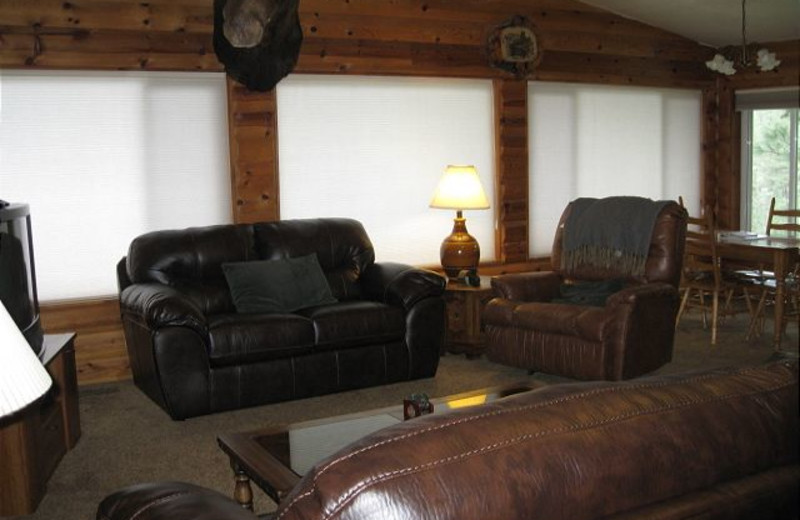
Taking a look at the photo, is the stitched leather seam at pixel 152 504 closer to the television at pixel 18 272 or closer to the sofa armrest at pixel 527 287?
the television at pixel 18 272

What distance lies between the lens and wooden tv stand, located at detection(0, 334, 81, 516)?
3.39 m

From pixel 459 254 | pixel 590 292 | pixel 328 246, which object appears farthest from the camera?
pixel 459 254

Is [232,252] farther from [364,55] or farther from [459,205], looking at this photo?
[364,55]

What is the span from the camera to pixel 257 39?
219 inches

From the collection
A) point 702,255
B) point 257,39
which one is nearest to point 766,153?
point 702,255

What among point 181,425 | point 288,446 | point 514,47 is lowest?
point 181,425

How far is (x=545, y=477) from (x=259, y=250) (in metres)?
4.44

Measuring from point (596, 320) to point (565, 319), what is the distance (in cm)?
19

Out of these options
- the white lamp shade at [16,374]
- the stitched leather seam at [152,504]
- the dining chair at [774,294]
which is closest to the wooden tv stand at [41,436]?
the stitched leather seam at [152,504]

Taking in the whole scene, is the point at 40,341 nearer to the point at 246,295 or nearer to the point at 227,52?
the point at 246,295

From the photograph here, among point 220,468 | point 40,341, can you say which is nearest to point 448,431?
point 220,468

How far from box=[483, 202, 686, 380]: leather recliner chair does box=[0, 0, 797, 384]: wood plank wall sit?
5.08 feet

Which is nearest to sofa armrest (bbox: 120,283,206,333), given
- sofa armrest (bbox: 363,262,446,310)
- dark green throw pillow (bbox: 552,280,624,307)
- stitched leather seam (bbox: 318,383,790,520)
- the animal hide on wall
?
sofa armrest (bbox: 363,262,446,310)

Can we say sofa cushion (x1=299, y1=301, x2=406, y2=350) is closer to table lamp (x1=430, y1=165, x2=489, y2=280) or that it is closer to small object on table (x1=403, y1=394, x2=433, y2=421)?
table lamp (x1=430, y1=165, x2=489, y2=280)
